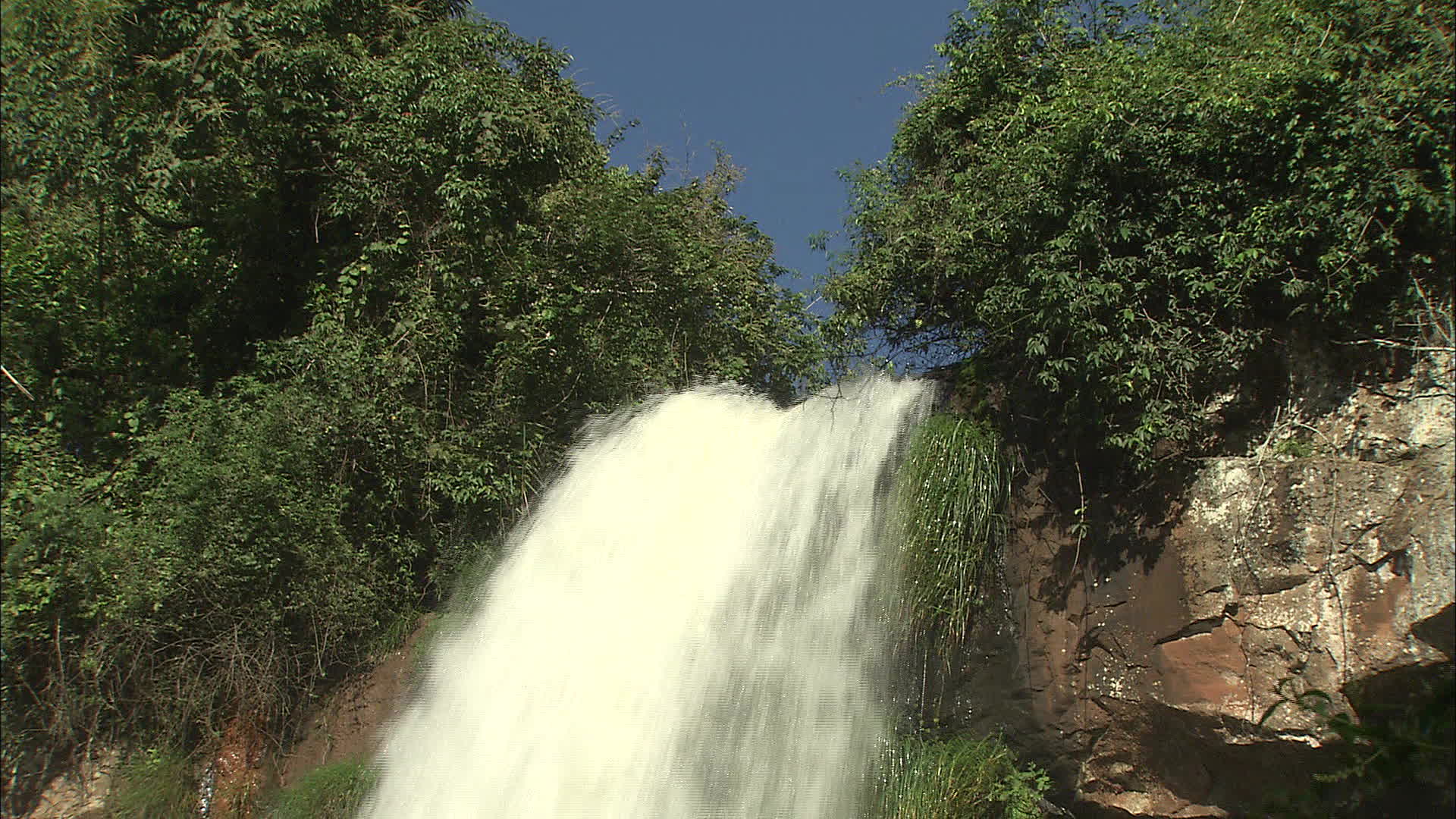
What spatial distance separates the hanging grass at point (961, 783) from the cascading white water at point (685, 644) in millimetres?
195

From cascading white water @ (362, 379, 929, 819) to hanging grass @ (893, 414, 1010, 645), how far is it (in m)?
0.24

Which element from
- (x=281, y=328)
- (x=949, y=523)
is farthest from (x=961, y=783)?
(x=281, y=328)

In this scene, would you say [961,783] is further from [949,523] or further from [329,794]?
[329,794]

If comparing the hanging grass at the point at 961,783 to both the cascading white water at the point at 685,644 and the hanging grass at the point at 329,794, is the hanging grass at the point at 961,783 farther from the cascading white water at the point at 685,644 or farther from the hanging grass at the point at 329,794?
the hanging grass at the point at 329,794

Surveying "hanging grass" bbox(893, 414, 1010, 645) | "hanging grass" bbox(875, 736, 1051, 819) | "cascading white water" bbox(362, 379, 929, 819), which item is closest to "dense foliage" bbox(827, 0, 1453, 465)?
"hanging grass" bbox(893, 414, 1010, 645)

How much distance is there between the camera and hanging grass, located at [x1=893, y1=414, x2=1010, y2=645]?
6.25 m

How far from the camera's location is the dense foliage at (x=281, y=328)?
7.76 m

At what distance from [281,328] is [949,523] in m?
6.63

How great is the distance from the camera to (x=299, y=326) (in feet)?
31.5

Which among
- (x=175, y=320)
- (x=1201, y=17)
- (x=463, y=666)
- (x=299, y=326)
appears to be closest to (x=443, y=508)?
(x=463, y=666)

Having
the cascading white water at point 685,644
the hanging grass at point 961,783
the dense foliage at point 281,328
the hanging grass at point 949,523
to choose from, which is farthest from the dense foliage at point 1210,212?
the dense foliage at point 281,328

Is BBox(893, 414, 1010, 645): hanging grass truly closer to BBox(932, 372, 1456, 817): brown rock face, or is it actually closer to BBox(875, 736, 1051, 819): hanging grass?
BBox(932, 372, 1456, 817): brown rock face

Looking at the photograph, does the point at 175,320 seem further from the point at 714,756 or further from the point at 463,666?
the point at 714,756

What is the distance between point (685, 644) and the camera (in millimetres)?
6621
